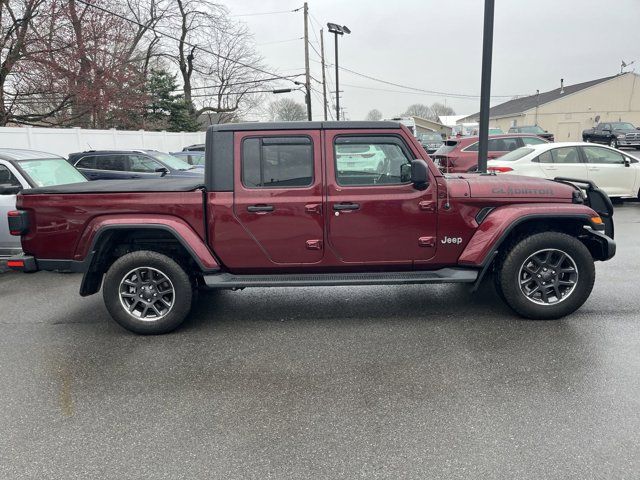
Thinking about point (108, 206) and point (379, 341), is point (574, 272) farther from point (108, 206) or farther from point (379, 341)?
point (108, 206)

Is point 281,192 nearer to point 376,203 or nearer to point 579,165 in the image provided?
point 376,203

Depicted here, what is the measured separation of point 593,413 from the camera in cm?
288

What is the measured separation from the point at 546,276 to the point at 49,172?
7151 mm

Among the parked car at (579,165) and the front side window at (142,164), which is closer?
the parked car at (579,165)

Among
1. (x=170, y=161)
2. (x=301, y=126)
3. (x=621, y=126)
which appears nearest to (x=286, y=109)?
(x=621, y=126)

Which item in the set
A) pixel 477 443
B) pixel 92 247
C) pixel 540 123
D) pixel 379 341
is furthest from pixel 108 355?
pixel 540 123

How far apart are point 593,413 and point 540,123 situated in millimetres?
50252

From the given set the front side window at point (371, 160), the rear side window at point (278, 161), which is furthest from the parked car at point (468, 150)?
the rear side window at point (278, 161)

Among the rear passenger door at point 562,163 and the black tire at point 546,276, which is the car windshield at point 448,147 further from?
the black tire at point 546,276

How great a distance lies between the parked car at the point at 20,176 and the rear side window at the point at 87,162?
14.3 feet

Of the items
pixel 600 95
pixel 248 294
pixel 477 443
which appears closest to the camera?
pixel 477 443

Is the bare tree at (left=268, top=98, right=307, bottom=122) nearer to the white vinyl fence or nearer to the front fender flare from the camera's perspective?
the white vinyl fence

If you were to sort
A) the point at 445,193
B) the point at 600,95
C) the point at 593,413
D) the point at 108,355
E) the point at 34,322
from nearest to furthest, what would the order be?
the point at 593,413
the point at 108,355
the point at 445,193
the point at 34,322
the point at 600,95

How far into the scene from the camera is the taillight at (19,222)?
162 inches
